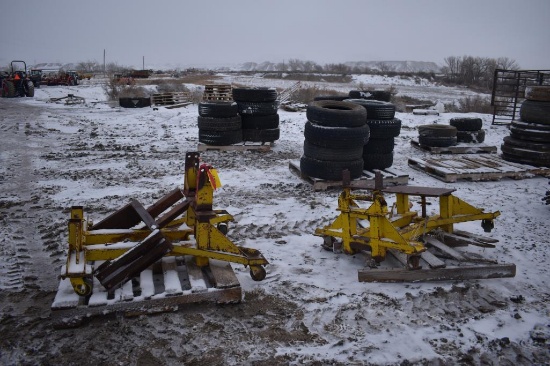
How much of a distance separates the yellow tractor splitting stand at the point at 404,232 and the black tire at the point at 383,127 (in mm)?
3255

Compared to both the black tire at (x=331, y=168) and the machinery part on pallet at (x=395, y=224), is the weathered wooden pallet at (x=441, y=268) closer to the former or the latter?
the machinery part on pallet at (x=395, y=224)

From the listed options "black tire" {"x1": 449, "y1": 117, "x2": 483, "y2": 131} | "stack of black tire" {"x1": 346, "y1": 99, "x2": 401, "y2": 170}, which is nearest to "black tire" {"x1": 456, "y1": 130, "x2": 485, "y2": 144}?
"black tire" {"x1": 449, "y1": 117, "x2": 483, "y2": 131}

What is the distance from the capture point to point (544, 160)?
910cm

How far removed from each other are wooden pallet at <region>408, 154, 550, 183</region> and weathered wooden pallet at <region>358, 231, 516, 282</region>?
370 centimetres

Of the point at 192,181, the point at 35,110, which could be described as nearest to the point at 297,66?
the point at 35,110

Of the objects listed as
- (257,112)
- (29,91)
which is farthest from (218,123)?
(29,91)

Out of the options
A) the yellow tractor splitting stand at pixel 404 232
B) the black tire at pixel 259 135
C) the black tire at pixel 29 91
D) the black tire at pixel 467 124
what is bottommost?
the yellow tractor splitting stand at pixel 404 232

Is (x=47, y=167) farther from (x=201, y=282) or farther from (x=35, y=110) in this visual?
(x=35, y=110)

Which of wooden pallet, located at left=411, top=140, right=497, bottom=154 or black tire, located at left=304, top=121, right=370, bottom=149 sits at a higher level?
black tire, located at left=304, top=121, right=370, bottom=149

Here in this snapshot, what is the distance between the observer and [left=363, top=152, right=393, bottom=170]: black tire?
8320 mm

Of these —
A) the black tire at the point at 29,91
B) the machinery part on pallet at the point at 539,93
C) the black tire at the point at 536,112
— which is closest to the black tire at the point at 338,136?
the black tire at the point at 536,112

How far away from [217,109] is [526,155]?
22.0 feet

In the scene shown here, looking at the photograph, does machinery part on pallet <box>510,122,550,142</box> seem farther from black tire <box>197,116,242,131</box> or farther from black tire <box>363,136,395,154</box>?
black tire <box>197,116,242,131</box>

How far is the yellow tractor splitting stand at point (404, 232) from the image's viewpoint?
4316mm
